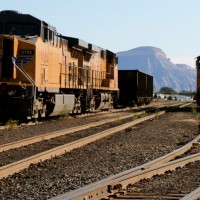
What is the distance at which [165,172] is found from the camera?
6770mm

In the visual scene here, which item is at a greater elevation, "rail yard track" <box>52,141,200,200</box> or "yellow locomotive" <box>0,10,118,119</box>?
"yellow locomotive" <box>0,10,118,119</box>

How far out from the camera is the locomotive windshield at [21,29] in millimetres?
15477

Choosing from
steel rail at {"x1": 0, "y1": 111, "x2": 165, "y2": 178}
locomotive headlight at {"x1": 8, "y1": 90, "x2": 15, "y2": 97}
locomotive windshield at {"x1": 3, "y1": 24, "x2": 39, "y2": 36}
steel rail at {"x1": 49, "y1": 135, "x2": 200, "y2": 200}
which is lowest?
steel rail at {"x1": 0, "y1": 111, "x2": 165, "y2": 178}

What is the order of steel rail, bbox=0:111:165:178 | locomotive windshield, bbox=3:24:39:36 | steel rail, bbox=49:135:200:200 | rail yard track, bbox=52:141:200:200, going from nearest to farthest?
steel rail, bbox=49:135:200:200 < rail yard track, bbox=52:141:200:200 < steel rail, bbox=0:111:165:178 < locomotive windshield, bbox=3:24:39:36

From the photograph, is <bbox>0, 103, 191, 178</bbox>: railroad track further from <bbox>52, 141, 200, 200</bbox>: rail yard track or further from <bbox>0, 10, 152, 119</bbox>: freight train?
<bbox>0, 10, 152, 119</bbox>: freight train

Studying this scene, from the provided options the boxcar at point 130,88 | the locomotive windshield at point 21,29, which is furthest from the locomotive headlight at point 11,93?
the boxcar at point 130,88

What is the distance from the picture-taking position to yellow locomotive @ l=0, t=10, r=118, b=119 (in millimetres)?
14695

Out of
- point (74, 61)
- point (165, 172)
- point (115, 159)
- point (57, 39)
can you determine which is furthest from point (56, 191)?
point (74, 61)

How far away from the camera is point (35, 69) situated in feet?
49.5

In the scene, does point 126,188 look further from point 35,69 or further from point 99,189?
point 35,69

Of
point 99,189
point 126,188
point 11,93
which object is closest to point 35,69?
point 11,93

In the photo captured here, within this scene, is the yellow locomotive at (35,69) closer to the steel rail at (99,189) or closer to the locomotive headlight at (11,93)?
the locomotive headlight at (11,93)

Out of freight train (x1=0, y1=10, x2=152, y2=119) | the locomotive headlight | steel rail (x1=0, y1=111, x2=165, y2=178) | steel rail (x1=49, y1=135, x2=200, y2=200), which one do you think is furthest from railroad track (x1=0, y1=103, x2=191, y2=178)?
the locomotive headlight

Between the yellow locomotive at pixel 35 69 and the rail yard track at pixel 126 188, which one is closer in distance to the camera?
the rail yard track at pixel 126 188
